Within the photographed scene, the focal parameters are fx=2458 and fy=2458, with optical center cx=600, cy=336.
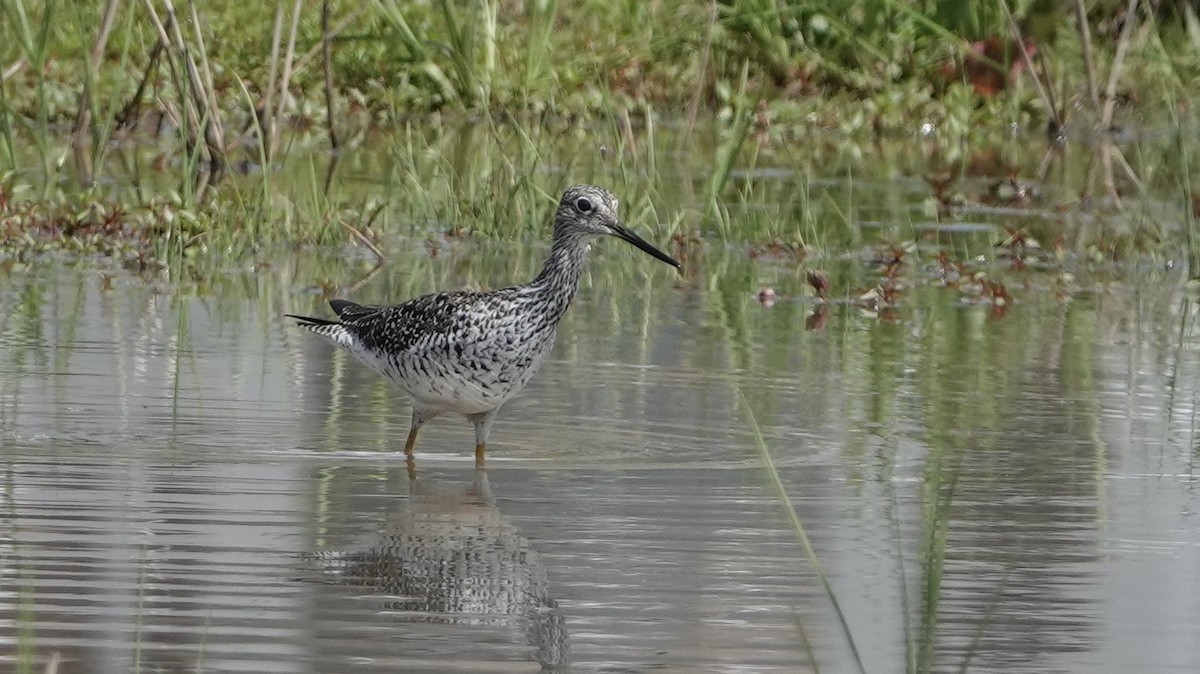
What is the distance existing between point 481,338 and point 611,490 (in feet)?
2.57

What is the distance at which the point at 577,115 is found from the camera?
1892cm

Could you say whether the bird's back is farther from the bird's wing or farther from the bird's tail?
the bird's tail

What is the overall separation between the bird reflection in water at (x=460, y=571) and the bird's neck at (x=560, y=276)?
978mm

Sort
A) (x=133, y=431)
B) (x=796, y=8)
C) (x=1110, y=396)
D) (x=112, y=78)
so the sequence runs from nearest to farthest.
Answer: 1. (x=133, y=431)
2. (x=1110, y=396)
3. (x=112, y=78)
4. (x=796, y=8)

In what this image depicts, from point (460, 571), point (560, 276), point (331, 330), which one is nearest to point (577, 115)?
point (331, 330)

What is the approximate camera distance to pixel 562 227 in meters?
8.62

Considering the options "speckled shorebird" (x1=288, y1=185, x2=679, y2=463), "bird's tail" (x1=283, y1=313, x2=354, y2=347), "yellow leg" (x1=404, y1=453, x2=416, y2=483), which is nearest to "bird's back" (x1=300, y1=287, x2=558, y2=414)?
"speckled shorebird" (x1=288, y1=185, x2=679, y2=463)

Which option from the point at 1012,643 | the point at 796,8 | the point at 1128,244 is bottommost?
the point at 1012,643

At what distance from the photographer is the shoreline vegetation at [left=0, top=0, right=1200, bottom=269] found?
43.3 feet

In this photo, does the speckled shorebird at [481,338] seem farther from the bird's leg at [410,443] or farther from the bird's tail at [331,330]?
the bird's tail at [331,330]

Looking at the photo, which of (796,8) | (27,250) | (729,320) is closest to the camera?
(729,320)

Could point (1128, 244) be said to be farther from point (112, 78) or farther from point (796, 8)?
point (112, 78)

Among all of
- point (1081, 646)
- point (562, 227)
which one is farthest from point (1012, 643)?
point (562, 227)

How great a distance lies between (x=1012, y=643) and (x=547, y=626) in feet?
3.64
